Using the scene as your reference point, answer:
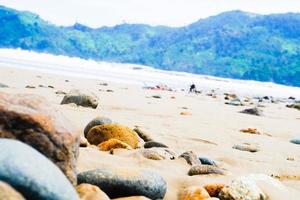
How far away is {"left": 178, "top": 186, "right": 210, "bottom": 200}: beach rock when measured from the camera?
13.2 feet

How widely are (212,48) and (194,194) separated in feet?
579

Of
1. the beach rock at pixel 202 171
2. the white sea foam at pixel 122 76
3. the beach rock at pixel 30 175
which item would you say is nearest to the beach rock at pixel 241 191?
the beach rock at pixel 202 171

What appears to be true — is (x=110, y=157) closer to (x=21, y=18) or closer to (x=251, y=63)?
(x=251, y=63)

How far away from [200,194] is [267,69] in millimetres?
147460

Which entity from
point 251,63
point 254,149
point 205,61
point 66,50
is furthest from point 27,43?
point 254,149

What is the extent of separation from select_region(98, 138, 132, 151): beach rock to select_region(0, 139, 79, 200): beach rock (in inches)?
108

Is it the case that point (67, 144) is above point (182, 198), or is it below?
above

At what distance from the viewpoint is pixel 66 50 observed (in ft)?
614

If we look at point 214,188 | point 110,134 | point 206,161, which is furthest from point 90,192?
point 110,134

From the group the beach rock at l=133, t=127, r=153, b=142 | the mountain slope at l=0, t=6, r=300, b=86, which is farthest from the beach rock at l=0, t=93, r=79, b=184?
the mountain slope at l=0, t=6, r=300, b=86

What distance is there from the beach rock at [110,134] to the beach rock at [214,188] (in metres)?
2.08

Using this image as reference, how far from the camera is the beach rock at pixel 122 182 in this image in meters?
3.80

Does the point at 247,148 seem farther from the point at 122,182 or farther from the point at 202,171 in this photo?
the point at 122,182

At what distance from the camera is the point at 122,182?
3.81 metres
